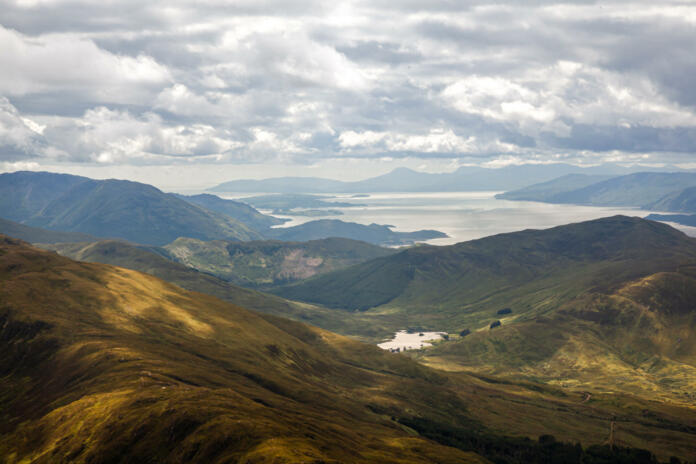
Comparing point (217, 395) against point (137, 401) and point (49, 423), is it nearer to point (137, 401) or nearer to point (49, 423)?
point (137, 401)

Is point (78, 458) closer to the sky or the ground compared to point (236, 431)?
closer to the ground

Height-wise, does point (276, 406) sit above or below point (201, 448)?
below

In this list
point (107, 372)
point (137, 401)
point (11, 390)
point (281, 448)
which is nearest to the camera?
point (281, 448)

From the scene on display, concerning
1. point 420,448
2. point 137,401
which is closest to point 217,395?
point 137,401

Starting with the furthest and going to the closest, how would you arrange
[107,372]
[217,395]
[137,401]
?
[107,372] < [217,395] < [137,401]

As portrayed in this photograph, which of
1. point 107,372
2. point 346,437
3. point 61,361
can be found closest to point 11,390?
point 61,361

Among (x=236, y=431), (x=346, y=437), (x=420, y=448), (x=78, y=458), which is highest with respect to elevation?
(x=236, y=431)

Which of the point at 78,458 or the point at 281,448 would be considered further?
the point at 78,458

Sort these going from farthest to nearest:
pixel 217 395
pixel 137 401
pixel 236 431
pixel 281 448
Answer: pixel 217 395 → pixel 137 401 → pixel 236 431 → pixel 281 448

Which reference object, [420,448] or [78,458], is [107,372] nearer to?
[78,458]
